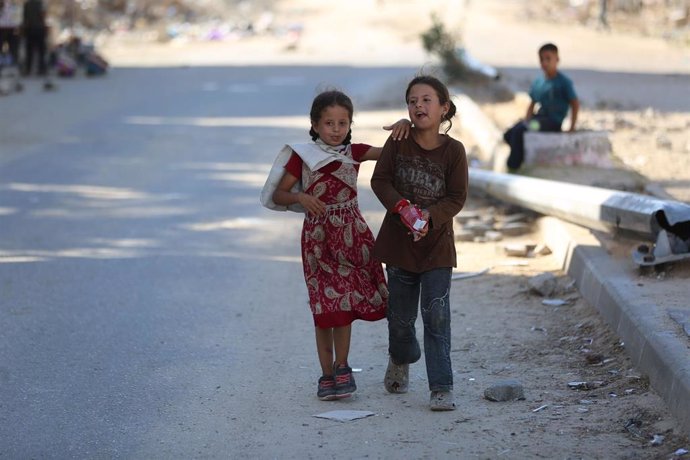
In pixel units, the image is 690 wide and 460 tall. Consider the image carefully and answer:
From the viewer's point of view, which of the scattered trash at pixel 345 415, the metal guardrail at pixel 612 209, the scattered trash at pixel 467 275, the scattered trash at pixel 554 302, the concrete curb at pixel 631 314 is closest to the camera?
the concrete curb at pixel 631 314

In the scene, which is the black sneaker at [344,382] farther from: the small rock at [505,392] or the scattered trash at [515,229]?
the scattered trash at [515,229]

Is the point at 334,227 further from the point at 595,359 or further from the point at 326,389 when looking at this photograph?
the point at 595,359

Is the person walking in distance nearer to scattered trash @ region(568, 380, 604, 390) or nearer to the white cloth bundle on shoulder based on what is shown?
the white cloth bundle on shoulder

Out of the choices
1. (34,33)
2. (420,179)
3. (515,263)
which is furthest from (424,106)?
(34,33)

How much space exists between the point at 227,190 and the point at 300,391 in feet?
21.7

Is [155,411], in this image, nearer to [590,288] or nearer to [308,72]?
[590,288]

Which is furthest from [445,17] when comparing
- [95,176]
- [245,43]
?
[95,176]

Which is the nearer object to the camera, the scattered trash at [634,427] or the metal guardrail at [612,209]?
the scattered trash at [634,427]

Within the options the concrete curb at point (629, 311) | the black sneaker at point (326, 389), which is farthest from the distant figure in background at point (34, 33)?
the black sneaker at point (326, 389)

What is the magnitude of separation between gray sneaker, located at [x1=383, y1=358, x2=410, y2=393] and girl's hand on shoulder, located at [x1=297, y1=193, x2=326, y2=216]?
2.72 ft

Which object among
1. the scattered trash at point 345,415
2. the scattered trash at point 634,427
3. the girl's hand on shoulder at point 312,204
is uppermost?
the girl's hand on shoulder at point 312,204

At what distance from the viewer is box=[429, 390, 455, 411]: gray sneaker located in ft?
17.6

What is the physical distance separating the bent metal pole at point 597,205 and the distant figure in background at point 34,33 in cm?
1819

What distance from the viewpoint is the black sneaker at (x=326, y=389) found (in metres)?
5.59
